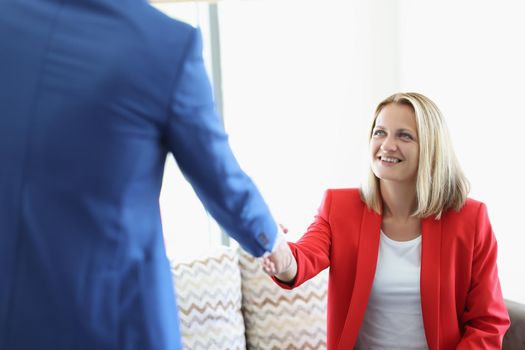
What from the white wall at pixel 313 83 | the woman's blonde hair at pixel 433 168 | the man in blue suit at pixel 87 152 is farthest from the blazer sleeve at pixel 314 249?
the white wall at pixel 313 83

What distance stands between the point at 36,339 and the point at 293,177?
2.25 metres

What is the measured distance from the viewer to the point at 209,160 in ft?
3.45

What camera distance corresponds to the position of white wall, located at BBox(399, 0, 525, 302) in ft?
8.12

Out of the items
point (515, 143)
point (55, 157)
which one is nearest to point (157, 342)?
point (55, 157)

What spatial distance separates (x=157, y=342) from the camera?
1.06 m

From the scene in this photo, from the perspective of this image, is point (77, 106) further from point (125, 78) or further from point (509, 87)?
point (509, 87)

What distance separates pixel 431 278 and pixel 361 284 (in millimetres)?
196

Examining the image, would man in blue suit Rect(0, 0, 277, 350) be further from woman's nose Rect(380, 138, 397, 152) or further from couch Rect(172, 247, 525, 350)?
couch Rect(172, 247, 525, 350)

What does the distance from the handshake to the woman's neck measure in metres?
0.40

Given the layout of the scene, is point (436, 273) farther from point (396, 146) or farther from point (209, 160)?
point (209, 160)

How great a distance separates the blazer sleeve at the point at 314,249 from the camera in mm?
1818

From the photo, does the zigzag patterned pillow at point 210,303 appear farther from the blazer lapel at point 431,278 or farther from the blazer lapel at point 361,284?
the blazer lapel at point 431,278

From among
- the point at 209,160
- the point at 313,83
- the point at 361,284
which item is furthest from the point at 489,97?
the point at 209,160

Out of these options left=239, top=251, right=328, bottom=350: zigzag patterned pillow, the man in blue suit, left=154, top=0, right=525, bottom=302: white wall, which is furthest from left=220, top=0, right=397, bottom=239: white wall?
the man in blue suit
